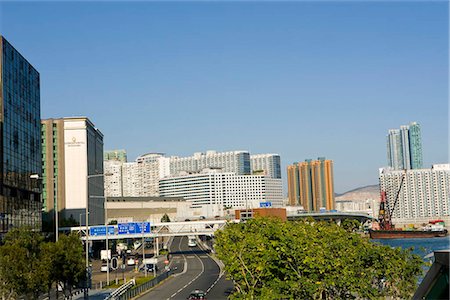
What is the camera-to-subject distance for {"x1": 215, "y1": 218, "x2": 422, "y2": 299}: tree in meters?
34.6

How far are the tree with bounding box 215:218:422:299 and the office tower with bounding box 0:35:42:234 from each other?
53.6m

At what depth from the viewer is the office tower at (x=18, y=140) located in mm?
91125

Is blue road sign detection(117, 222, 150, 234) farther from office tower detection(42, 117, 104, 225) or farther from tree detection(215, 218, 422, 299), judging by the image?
office tower detection(42, 117, 104, 225)

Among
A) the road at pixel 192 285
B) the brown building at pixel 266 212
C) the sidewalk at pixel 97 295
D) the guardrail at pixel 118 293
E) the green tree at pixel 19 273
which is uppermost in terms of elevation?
the brown building at pixel 266 212

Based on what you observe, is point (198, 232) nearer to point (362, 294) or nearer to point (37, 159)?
point (37, 159)

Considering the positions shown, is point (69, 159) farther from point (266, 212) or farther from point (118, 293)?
point (118, 293)

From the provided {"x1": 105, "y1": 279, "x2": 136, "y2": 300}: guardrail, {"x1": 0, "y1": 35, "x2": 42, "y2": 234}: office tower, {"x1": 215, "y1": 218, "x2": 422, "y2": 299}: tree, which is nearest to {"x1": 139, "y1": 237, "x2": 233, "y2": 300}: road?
{"x1": 105, "y1": 279, "x2": 136, "y2": 300}: guardrail

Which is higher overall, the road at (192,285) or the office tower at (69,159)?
the office tower at (69,159)

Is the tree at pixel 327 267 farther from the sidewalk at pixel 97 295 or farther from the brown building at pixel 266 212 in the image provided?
the brown building at pixel 266 212

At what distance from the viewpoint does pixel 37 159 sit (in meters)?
110

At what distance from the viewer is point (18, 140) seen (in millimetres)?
99188

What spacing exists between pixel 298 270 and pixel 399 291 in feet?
23.5

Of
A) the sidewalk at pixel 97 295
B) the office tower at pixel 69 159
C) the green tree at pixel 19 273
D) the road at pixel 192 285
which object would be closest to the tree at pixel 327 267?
the green tree at pixel 19 273

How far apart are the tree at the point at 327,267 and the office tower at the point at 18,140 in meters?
53.6
